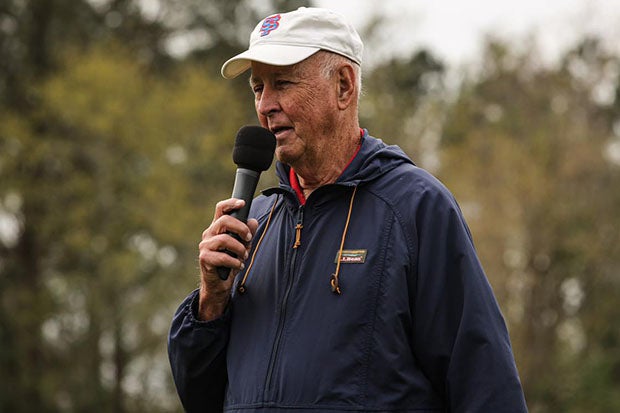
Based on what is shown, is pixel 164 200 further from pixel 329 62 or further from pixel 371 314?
pixel 371 314

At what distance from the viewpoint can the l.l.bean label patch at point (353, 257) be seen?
295 centimetres

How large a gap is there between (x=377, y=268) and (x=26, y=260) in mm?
20728

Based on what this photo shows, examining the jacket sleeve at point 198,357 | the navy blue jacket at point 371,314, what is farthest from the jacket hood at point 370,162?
the jacket sleeve at point 198,357

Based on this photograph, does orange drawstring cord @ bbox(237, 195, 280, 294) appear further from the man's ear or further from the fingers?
the man's ear

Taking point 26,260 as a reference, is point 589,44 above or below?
above

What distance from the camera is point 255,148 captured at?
124 inches

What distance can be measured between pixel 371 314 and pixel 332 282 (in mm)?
152

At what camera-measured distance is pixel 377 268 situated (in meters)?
2.92

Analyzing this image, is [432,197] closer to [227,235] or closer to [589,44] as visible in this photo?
[227,235]

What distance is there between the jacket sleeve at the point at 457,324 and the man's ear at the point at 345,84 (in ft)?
1.41

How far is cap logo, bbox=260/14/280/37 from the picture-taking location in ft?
10.4

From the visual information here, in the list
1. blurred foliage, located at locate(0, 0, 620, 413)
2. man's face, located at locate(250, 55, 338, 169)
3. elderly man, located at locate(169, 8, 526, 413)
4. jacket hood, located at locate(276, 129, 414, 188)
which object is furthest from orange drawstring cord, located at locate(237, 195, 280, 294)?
blurred foliage, located at locate(0, 0, 620, 413)

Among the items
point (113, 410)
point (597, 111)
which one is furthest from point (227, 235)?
point (597, 111)

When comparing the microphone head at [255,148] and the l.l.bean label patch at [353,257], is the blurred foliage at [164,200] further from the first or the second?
the l.l.bean label patch at [353,257]
